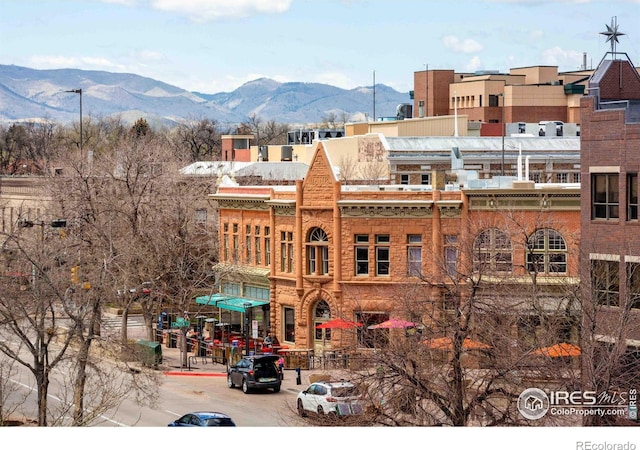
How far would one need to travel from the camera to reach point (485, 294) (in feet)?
157

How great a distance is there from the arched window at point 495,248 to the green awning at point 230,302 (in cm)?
1503

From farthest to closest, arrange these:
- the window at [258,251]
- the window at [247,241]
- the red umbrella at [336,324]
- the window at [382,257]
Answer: the window at [247,241] → the window at [258,251] → the window at [382,257] → the red umbrella at [336,324]

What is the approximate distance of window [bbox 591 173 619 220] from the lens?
4938cm

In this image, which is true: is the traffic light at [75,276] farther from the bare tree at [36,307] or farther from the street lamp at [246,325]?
the street lamp at [246,325]

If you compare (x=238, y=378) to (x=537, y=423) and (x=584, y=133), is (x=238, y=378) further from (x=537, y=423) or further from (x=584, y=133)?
(x=537, y=423)

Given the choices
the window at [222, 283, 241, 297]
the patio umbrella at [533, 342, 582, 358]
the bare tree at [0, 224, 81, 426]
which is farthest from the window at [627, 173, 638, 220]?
the window at [222, 283, 241, 297]

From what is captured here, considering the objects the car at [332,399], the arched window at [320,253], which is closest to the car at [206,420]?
the car at [332,399]

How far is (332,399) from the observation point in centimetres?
4653

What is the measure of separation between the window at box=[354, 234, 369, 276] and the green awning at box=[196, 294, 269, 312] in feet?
23.2

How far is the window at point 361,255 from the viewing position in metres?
66.2

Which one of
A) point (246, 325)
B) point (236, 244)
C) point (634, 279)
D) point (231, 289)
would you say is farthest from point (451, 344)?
point (231, 289)

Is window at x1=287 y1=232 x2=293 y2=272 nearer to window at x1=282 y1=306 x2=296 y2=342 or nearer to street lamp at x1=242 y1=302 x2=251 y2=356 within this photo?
window at x1=282 y1=306 x2=296 y2=342

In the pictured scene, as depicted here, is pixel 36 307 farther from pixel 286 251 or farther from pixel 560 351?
pixel 286 251

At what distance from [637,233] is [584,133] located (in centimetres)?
453
